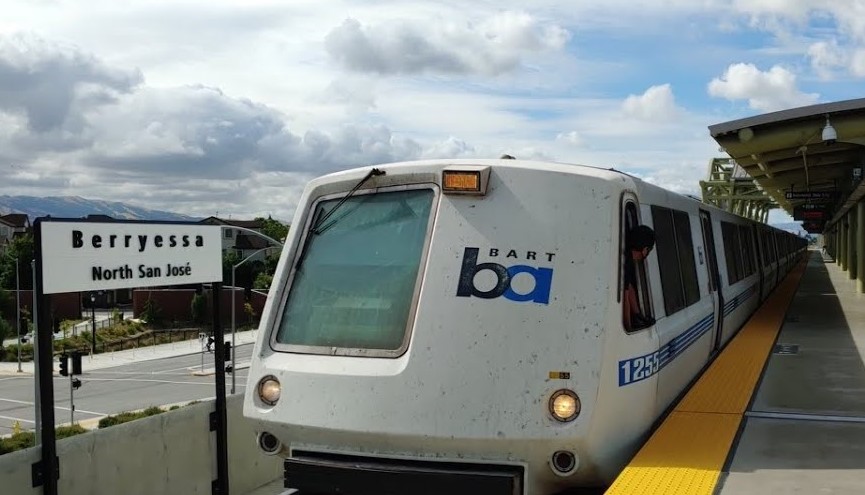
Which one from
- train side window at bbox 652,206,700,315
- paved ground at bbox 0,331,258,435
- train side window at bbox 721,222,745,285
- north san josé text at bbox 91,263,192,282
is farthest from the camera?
paved ground at bbox 0,331,258,435

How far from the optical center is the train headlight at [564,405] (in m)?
4.24

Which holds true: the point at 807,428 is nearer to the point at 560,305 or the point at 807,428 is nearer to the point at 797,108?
the point at 560,305

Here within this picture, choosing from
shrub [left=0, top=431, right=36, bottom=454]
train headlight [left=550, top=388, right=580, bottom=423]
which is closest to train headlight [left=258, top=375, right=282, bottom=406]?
train headlight [left=550, top=388, right=580, bottom=423]

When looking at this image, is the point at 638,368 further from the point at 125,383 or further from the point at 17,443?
the point at 125,383

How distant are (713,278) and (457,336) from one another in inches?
190

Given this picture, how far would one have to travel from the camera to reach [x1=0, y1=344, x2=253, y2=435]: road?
39.6 meters

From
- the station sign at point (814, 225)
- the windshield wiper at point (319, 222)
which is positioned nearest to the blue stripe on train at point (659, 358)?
the windshield wiper at point (319, 222)

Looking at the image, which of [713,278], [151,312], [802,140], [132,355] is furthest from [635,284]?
[151,312]

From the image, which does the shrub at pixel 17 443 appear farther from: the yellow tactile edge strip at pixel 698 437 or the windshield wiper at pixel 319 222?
the windshield wiper at pixel 319 222

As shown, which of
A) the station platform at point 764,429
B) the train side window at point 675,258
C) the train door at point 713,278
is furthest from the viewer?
the train door at point 713,278

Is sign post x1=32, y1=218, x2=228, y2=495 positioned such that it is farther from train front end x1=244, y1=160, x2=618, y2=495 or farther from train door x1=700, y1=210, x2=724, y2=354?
train door x1=700, y1=210, x2=724, y2=354

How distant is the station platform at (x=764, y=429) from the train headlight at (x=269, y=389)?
6.40 feet

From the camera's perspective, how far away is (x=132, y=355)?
64.1 meters

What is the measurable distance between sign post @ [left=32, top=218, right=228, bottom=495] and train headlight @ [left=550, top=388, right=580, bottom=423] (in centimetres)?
310
